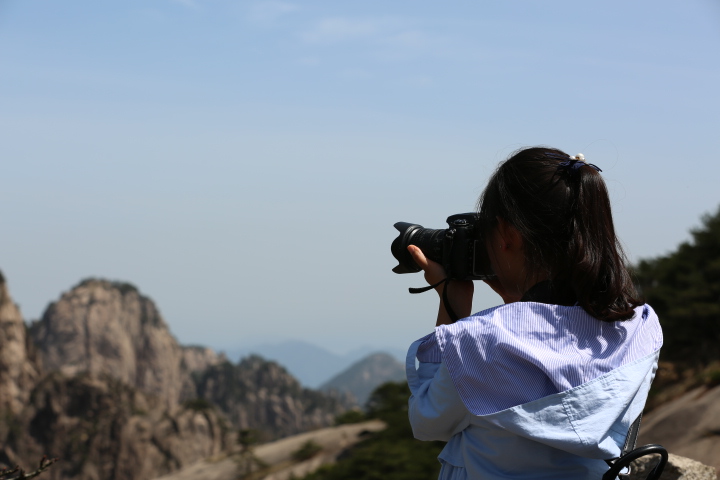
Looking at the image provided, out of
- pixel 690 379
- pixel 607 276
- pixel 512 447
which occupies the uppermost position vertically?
pixel 607 276

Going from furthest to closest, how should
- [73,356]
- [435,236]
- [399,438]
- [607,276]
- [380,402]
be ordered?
[73,356] < [380,402] < [399,438] < [435,236] < [607,276]

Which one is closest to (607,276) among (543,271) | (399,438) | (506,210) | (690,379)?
(543,271)

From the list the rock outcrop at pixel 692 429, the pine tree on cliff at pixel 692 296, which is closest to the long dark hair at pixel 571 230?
the rock outcrop at pixel 692 429

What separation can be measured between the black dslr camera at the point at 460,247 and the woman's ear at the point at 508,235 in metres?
0.06

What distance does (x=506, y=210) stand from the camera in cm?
167

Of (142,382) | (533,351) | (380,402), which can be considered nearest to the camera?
(533,351)

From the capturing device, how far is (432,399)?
160 centimetres

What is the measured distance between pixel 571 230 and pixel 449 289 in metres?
0.35

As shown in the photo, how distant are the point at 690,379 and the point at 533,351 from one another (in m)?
15.3

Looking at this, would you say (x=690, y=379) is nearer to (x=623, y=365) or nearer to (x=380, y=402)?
(x=380, y=402)

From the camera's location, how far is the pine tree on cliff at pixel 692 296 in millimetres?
16312

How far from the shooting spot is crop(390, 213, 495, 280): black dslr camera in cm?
178

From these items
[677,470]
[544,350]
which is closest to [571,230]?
[544,350]

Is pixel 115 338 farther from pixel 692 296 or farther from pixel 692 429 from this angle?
pixel 692 429
